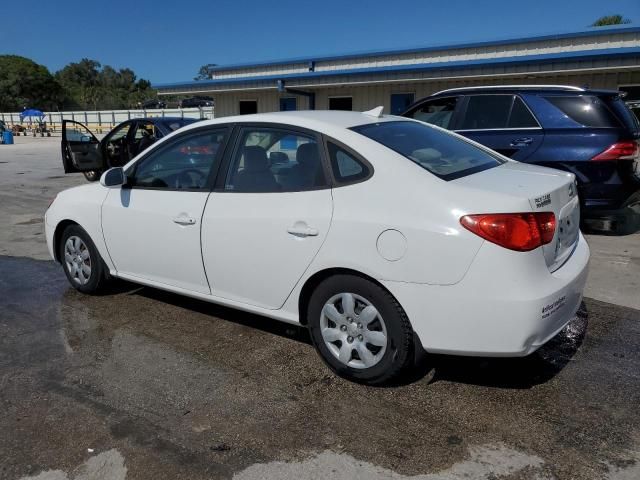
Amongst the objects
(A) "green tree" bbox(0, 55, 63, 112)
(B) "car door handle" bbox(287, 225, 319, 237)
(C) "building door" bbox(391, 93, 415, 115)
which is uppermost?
(A) "green tree" bbox(0, 55, 63, 112)

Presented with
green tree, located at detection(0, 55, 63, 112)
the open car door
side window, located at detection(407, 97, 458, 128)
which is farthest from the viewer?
green tree, located at detection(0, 55, 63, 112)

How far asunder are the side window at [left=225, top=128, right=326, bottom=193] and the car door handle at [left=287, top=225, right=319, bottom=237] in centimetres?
Answer: 26

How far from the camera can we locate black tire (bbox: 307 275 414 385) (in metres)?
3.03

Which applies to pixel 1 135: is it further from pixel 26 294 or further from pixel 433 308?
pixel 433 308

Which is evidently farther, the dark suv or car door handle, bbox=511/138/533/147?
car door handle, bbox=511/138/533/147

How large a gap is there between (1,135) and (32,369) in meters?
39.5

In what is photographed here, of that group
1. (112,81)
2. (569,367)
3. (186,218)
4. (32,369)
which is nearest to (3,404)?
(32,369)

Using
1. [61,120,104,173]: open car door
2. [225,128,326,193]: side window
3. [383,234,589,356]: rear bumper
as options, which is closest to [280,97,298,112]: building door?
[61,120,104,173]: open car door

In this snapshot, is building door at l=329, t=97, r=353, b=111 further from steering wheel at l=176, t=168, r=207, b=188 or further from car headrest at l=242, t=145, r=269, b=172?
car headrest at l=242, t=145, r=269, b=172

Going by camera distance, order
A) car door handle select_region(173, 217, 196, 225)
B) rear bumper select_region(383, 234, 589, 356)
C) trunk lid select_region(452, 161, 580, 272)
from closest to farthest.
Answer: rear bumper select_region(383, 234, 589, 356), trunk lid select_region(452, 161, 580, 272), car door handle select_region(173, 217, 196, 225)

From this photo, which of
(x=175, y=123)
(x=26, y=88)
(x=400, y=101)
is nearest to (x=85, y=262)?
(x=175, y=123)

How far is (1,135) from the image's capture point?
3700 cm

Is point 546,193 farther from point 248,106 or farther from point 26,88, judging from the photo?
point 26,88

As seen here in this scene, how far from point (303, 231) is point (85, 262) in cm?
261
